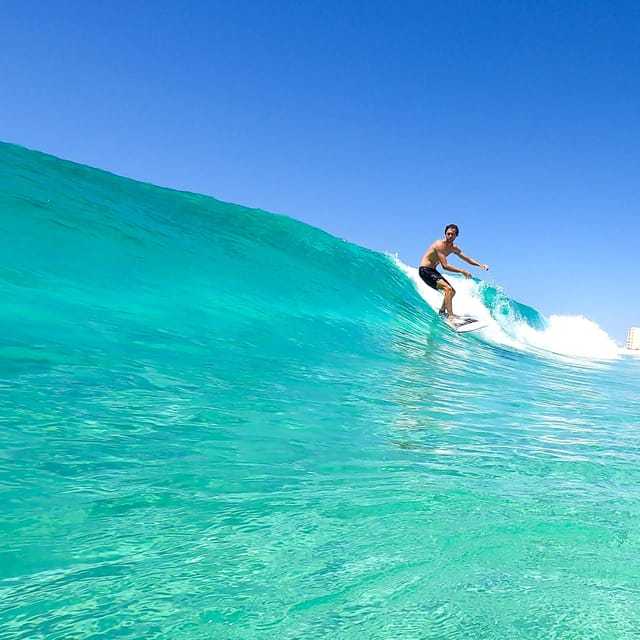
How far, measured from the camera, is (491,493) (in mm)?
2477

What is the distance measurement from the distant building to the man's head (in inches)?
773

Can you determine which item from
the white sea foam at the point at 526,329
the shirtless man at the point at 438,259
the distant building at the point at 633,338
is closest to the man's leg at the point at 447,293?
the shirtless man at the point at 438,259

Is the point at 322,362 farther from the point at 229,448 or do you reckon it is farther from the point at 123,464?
the point at 123,464

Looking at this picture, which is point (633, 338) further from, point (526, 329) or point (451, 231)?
point (451, 231)

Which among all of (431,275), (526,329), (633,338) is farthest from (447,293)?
(633,338)

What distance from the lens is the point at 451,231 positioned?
36.4 feet

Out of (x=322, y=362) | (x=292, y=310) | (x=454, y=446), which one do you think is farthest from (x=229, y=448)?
(x=292, y=310)

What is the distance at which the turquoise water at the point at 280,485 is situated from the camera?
150 centimetres

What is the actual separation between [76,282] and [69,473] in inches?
194

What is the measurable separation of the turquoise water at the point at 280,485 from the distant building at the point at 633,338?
73.4 ft

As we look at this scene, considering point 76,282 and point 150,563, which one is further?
point 76,282

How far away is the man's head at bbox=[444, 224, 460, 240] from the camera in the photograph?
11.1 metres

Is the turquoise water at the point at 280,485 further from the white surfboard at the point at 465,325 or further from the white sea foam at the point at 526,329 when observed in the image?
the white sea foam at the point at 526,329

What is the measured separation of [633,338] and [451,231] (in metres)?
20.3
